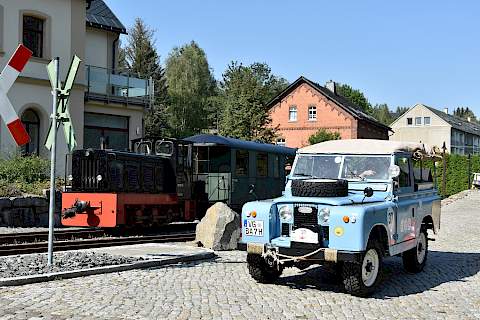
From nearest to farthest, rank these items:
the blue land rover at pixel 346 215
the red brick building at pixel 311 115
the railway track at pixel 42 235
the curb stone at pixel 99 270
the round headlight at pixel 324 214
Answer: the blue land rover at pixel 346 215
the round headlight at pixel 324 214
the curb stone at pixel 99 270
the railway track at pixel 42 235
the red brick building at pixel 311 115

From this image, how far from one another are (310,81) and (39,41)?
116 feet

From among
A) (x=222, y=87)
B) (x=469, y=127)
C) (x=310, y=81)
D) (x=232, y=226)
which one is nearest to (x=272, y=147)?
(x=232, y=226)

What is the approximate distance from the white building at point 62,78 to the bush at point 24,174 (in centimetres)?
131

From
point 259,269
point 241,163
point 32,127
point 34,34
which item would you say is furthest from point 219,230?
point 34,34

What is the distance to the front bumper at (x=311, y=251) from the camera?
7.44m

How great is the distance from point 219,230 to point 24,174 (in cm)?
1011

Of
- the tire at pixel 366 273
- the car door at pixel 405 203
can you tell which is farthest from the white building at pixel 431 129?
the tire at pixel 366 273

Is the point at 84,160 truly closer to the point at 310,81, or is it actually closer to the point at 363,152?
the point at 363,152

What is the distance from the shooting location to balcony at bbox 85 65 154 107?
986 inches

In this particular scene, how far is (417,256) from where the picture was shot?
992 cm

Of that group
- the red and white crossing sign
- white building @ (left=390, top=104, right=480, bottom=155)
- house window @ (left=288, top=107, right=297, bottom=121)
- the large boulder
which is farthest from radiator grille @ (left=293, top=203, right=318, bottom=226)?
white building @ (left=390, top=104, right=480, bottom=155)

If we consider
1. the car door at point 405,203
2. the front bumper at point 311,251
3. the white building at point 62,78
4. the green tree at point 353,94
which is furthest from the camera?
the green tree at point 353,94

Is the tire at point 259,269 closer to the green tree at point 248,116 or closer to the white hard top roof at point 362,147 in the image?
the white hard top roof at point 362,147

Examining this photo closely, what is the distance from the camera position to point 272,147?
69.6ft
